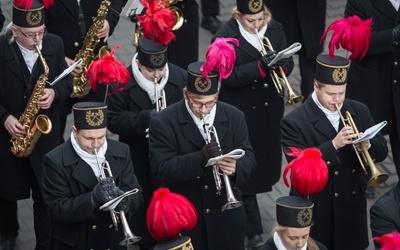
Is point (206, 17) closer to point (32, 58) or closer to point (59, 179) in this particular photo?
point (32, 58)

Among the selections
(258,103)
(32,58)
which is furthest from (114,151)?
(258,103)

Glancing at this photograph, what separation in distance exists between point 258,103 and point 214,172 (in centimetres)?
212

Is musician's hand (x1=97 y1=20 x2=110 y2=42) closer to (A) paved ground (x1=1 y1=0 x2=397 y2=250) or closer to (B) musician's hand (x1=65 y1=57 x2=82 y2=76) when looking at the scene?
(B) musician's hand (x1=65 y1=57 x2=82 y2=76)

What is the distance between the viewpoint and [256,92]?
1241 centimetres

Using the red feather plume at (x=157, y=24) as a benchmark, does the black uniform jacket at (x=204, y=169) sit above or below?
below

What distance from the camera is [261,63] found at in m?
12.0

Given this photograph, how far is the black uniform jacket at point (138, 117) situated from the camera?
11469mm

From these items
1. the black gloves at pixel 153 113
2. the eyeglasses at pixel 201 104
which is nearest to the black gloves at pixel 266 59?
the black gloves at pixel 153 113

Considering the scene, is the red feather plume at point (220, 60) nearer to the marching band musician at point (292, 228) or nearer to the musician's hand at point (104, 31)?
the marching band musician at point (292, 228)

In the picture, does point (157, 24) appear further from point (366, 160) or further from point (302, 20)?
point (302, 20)

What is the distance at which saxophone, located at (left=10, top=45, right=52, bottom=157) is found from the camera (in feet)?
37.6

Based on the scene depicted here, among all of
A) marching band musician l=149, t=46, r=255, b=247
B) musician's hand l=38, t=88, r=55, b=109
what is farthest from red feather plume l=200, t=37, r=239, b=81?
musician's hand l=38, t=88, r=55, b=109

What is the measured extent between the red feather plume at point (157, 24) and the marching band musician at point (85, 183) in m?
1.64

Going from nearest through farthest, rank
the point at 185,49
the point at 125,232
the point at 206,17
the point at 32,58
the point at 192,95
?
1. the point at 125,232
2. the point at 192,95
3. the point at 32,58
4. the point at 185,49
5. the point at 206,17
